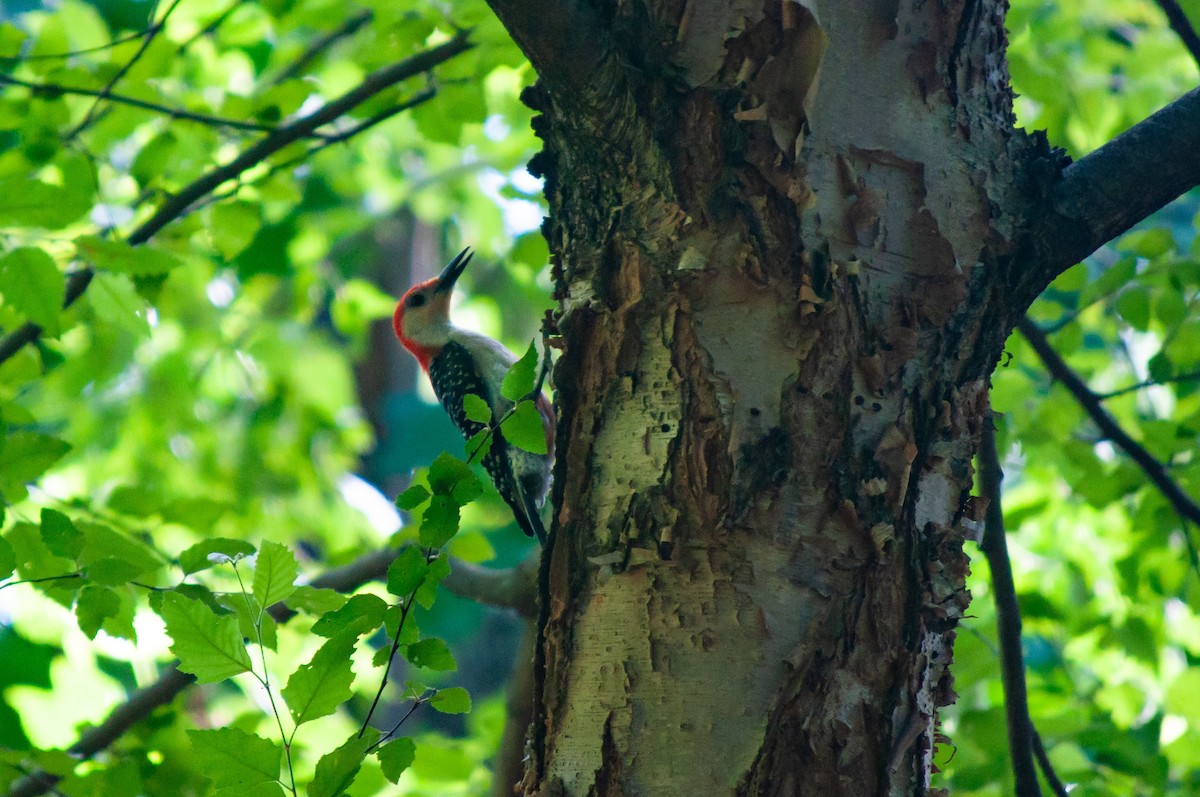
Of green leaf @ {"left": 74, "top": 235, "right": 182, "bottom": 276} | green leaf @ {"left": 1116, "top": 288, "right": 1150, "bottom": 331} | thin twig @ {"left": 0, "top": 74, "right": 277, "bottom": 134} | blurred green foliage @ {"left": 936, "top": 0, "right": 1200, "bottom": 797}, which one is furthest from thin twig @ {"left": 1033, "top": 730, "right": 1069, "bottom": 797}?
thin twig @ {"left": 0, "top": 74, "right": 277, "bottom": 134}

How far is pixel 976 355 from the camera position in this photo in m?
1.42

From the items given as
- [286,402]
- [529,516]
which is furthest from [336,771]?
[286,402]

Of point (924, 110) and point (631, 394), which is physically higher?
point (924, 110)

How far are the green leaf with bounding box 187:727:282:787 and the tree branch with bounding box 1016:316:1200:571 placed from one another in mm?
1884

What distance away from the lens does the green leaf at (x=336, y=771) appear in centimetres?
114

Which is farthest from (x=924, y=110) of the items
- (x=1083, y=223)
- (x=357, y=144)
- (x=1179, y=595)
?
(x=357, y=144)

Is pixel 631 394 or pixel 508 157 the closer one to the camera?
pixel 631 394

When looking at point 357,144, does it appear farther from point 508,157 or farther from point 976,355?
point 976,355

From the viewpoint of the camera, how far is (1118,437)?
2449 mm

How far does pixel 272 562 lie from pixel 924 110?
1.06 m

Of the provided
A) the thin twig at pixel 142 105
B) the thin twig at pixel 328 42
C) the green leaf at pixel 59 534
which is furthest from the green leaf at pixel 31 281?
the thin twig at pixel 328 42

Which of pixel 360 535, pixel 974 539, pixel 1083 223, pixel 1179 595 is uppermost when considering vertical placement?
pixel 360 535

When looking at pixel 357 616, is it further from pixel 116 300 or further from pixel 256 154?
pixel 256 154

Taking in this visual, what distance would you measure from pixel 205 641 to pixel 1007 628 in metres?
1.55
